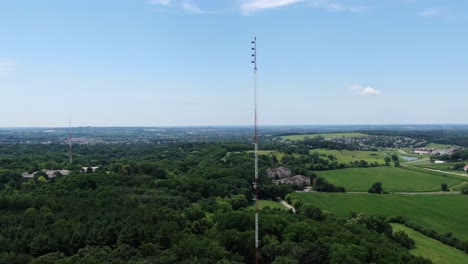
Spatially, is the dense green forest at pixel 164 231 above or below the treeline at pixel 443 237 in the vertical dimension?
above

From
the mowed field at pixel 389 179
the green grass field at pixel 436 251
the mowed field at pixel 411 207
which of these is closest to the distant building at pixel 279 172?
the mowed field at pixel 389 179

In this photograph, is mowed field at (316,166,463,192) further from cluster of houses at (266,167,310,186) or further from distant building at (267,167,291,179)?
distant building at (267,167,291,179)

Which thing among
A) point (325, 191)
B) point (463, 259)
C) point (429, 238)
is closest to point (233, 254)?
point (463, 259)

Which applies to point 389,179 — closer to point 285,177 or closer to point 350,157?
point 285,177

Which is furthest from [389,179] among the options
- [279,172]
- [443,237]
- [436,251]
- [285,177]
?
[436,251]

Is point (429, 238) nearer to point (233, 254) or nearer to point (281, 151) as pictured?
point (233, 254)

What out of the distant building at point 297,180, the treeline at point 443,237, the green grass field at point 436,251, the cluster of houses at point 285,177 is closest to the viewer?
the green grass field at point 436,251

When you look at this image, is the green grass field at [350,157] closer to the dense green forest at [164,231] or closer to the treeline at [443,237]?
the treeline at [443,237]
